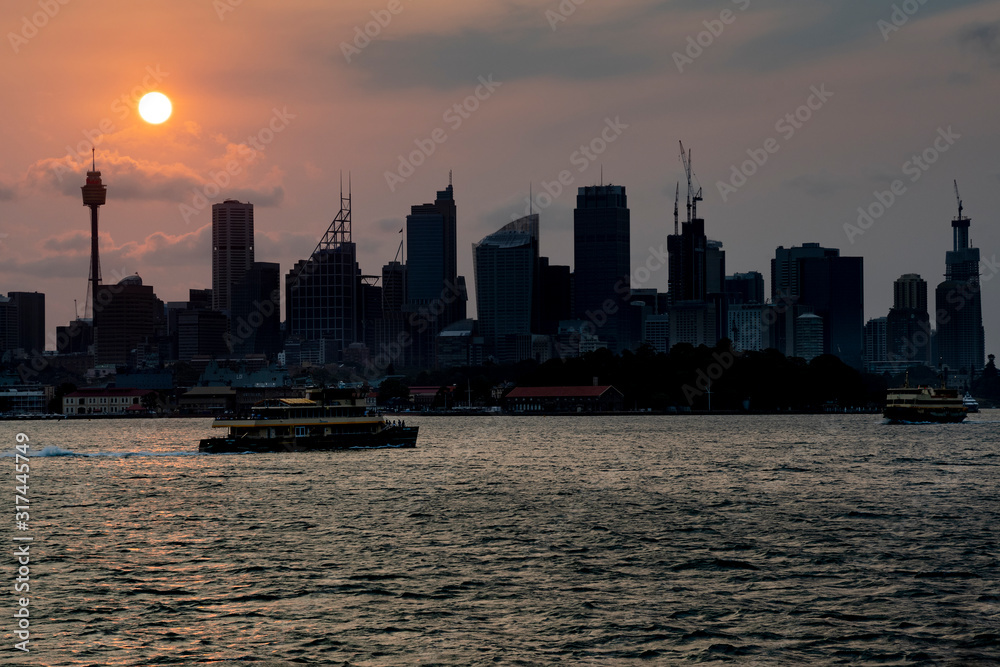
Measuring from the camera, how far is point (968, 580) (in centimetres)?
5025

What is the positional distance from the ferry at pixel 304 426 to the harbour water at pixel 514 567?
27.0 meters

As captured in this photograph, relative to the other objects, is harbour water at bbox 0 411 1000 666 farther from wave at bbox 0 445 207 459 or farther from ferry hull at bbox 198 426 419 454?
wave at bbox 0 445 207 459

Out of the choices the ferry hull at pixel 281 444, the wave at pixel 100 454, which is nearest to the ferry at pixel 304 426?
the ferry hull at pixel 281 444

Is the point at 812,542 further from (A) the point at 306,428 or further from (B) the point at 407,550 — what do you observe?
(A) the point at 306,428

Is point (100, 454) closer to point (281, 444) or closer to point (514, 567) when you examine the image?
point (281, 444)

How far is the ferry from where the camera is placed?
133 meters

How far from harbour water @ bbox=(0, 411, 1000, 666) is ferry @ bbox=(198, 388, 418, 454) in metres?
27.0

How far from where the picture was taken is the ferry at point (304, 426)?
132875 millimetres

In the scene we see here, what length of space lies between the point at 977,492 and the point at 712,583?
140ft

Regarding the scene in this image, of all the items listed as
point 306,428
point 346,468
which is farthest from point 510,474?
point 306,428

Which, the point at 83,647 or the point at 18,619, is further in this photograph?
the point at 18,619

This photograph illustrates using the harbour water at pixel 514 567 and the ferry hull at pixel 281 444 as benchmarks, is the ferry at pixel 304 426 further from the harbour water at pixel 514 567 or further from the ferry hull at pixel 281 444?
the harbour water at pixel 514 567

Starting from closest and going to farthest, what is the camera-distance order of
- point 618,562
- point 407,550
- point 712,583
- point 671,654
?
point 671,654, point 712,583, point 618,562, point 407,550

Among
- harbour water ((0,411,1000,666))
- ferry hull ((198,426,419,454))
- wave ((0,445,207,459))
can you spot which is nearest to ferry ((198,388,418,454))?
ferry hull ((198,426,419,454))
